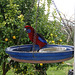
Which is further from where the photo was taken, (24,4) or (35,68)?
(24,4)

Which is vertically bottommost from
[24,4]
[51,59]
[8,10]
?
[51,59]

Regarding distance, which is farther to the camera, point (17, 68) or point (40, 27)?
point (17, 68)

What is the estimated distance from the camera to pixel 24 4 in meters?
1.73

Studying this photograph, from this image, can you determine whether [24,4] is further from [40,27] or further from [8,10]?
[40,27]

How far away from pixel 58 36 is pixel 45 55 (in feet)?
2.90

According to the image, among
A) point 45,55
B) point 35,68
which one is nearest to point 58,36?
point 35,68

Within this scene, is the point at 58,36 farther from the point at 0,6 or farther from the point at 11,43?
the point at 0,6

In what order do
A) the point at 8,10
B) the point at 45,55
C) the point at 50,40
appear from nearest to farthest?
1. the point at 45,55
2. the point at 8,10
3. the point at 50,40

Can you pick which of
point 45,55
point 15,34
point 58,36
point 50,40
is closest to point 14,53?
point 45,55

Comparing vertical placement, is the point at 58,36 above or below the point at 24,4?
below

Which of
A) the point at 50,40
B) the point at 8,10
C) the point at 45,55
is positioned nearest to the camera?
the point at 45,55

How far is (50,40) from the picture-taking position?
157 cm

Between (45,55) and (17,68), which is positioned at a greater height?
(45,55)

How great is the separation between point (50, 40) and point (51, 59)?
0.76 metres
